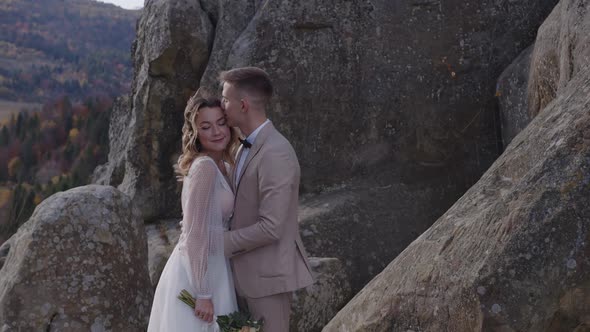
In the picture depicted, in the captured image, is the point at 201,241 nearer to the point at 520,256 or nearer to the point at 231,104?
the point at 231,104

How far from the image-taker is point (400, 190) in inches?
432

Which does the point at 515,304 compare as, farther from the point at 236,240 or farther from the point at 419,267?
the point at 236,240

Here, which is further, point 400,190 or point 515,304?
point 400,190

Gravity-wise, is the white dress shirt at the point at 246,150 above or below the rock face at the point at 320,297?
above

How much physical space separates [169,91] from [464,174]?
4.38 m

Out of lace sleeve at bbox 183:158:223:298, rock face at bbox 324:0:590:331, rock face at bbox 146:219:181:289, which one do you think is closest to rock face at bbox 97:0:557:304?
rock face at bbox 146:219:181:289

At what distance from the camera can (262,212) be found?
17.8 feet

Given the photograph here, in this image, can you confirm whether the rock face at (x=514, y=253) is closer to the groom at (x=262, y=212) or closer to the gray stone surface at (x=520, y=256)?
the gray stone surface at (x=520, y=256)

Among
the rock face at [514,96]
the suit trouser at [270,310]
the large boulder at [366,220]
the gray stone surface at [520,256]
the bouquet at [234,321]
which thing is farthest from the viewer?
the large boulder at [366,220]

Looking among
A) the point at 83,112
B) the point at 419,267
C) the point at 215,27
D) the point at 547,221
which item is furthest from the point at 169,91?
the point at 83,112

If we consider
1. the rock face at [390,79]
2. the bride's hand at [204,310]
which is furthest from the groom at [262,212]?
the rock face at [390,79]

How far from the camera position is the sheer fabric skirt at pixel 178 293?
5.46 metres

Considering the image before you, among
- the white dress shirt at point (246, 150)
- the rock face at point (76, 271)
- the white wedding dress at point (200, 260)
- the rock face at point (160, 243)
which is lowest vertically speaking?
the rock face at point (160, 243)

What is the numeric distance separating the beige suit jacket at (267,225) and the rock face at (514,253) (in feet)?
2.70
